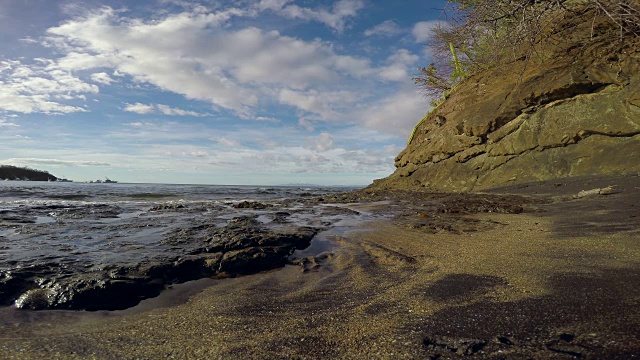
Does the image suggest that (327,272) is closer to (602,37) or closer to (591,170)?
(591,170)

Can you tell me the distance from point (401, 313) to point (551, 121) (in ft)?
44.4

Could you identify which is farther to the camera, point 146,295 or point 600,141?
point 600,141

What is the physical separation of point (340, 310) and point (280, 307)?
519mm

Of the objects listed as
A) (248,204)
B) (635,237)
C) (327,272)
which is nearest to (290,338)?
(327,272)

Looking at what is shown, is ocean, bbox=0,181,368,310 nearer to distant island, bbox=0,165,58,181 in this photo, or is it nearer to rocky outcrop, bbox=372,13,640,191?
rocky outcrop, bbox=372,13,640,191

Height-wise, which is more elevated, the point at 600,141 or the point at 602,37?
the point at 602,37

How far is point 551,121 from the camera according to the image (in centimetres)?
1252

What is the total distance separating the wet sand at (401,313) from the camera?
5.85 feet

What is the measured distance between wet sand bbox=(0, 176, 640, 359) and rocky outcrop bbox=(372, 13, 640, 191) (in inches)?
306

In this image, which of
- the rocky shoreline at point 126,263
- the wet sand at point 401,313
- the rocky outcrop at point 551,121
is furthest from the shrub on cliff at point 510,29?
the rocky shoreline at point 126,263

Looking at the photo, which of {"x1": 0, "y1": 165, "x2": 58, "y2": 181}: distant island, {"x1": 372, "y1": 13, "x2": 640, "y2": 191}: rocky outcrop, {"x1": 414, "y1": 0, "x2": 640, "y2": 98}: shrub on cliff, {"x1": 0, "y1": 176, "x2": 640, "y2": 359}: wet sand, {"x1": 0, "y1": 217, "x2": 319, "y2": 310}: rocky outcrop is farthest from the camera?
{"x1": 0, "y1": 165, "x2": 58, "y2": 181}: distant island

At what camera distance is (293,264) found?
164 inches

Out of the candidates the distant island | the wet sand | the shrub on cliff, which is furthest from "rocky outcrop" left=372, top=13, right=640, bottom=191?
the distant island

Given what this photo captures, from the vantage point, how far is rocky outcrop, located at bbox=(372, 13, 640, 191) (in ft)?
35.3
